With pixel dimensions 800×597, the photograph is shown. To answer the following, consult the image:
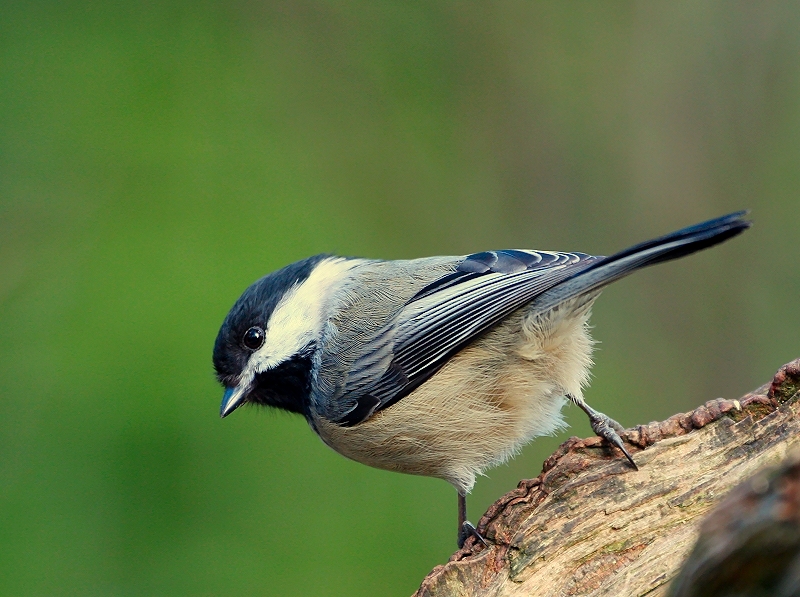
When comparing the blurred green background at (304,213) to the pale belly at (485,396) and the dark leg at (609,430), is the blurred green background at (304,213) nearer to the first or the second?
the pale belly at (485,396)

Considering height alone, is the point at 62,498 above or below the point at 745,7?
below

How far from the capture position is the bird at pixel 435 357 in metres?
2.40

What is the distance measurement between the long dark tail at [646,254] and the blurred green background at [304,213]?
137cm

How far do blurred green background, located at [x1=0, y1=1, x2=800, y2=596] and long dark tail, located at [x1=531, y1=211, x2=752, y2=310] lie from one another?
1.37 meters

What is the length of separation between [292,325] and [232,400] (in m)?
0.33

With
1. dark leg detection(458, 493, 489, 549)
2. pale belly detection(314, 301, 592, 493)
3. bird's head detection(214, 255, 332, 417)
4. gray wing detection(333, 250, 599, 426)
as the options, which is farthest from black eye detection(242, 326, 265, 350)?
dark leg detection(458, 493, 489, 549)

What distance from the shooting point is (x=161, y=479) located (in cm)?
321

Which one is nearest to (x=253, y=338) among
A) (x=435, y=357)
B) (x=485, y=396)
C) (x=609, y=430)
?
(x=435, y=357)

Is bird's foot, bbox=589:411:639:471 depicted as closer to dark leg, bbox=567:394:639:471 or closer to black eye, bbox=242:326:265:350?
dark leg, bbox=567:394:639:471

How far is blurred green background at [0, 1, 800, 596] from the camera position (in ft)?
10.7

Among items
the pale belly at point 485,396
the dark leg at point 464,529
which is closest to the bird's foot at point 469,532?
the dark leg at point 464,529

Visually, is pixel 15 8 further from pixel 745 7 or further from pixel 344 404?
pixel 745 7

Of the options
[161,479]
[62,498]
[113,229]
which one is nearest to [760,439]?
[161,479]

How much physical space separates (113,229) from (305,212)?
962 millimetres
